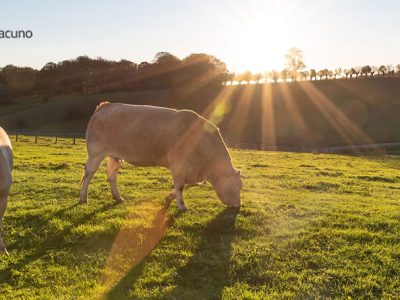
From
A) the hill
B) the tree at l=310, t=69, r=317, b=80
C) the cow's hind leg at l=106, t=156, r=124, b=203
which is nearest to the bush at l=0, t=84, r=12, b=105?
the hill

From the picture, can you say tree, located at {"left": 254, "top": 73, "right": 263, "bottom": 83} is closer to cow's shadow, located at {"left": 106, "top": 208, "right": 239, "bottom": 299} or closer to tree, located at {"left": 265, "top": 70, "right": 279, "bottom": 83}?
tree, located at {"left": 265, "top": 70, "right": 279, "bottom": 83}

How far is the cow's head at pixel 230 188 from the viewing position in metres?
12.5

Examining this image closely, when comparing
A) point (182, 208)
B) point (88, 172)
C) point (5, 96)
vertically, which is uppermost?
point (5, 96)

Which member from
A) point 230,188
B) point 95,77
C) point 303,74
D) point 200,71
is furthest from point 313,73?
point 230,188

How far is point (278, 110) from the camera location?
96.4 metres

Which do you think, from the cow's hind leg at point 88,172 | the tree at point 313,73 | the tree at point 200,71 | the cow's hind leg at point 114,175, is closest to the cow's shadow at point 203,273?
Result: the cow's hind leg at point 114,175

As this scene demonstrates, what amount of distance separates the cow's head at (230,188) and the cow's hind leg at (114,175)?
11.2ft

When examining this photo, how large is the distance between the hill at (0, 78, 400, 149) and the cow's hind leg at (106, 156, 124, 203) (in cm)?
5306

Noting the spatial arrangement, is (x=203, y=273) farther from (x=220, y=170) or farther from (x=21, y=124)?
(x=21, y=124)

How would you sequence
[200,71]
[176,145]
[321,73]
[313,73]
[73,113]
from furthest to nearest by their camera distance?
[321,73]
[313,73]
[200,71]
[73,113]
[176,145]

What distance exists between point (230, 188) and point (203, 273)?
4.56 m

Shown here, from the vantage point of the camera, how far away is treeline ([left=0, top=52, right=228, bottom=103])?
12950cm

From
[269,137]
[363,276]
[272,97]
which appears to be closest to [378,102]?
[272,97]

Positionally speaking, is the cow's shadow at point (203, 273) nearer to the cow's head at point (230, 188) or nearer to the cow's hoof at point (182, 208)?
the cow's hoof at point (182, 208)
